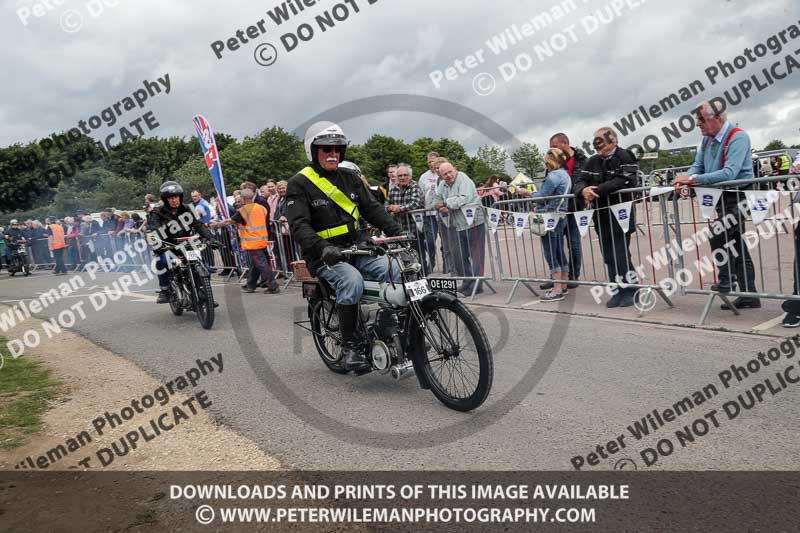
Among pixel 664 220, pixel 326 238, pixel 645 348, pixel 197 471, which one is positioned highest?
pixel 326 238

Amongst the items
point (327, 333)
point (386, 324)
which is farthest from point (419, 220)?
point (386, 324)

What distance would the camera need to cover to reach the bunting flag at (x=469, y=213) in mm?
9125

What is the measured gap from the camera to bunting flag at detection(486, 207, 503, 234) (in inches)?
349

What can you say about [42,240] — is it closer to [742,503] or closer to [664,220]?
[664,220]

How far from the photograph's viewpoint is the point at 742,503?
115 inches

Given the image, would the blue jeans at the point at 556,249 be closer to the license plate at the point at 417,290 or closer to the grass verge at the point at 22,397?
the license plate at the point at 417,290

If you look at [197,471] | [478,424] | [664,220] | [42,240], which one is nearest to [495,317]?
[664,220]

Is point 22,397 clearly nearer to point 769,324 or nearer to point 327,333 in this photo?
point 327,333

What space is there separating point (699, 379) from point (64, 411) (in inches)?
199

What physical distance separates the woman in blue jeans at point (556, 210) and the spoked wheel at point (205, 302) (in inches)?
176

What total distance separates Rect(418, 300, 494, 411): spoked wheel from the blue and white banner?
11.2 meters

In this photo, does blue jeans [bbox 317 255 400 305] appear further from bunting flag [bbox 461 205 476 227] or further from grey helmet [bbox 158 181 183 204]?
grey helmet [bbox 158 181 183 204]

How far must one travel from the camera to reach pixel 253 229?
11781 millimetres

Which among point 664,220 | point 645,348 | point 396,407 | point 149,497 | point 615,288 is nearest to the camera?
point 149,497
